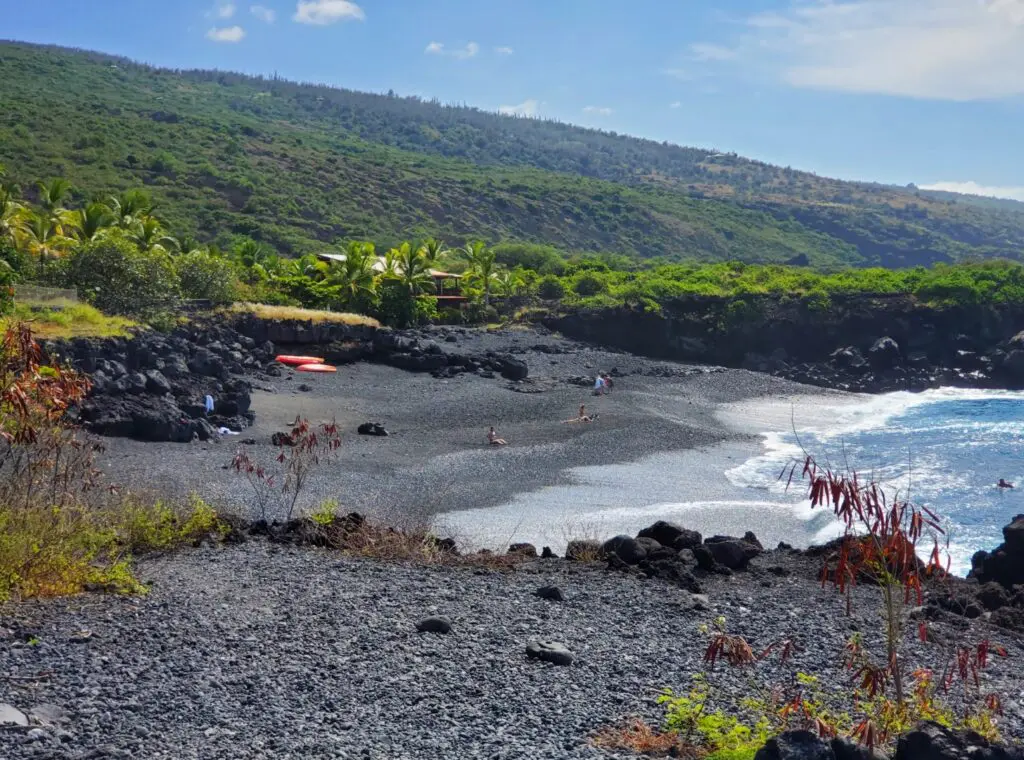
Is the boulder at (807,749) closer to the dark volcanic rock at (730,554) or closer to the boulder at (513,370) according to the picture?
the dark volcanic rock at (730,554)

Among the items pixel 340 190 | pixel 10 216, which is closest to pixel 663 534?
pixel 10 216

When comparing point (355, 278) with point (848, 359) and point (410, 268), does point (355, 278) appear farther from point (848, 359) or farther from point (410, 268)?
point (848, 359)

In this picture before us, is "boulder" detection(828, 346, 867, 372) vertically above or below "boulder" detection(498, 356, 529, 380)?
above

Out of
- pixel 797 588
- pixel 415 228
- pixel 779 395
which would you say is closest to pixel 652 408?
pixel 779 395

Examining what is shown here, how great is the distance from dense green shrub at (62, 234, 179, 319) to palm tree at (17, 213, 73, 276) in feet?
7.35

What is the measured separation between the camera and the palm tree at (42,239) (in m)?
40.5

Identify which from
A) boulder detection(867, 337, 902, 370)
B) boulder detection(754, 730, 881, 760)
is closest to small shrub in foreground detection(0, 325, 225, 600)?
boulder detection(754, 730, 881, 760)

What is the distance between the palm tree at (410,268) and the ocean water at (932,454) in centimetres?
2130

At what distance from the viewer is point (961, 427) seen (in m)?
39.8

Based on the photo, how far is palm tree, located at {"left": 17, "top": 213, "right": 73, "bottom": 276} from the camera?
40469 millimetres

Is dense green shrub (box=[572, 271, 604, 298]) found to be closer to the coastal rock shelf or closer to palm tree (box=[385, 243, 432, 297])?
palm tree (box=[385, 243, 432, 297])

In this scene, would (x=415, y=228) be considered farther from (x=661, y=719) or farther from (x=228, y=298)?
(x=661, y=719)

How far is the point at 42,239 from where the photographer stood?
4253 centimetres

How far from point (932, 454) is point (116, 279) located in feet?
92.6
